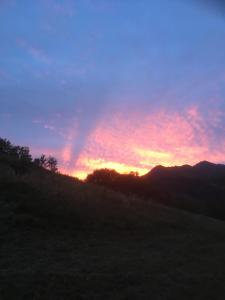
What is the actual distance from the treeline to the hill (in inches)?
296

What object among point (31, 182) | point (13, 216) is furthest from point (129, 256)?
point (31, 182)

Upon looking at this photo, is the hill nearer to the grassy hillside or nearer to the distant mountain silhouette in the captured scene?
the grassy hillside

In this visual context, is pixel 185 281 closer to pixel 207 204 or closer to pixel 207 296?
pixel 207 296

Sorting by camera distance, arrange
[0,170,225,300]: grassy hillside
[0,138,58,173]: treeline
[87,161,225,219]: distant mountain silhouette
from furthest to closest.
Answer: [87,161,225,219]: distant mountain silhouette
[0,138,58,173]: treeline
[0,170,225,300]: grassy hillside

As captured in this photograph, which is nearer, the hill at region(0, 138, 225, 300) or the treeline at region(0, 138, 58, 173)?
the hill at region(0, 138, 225, 300)

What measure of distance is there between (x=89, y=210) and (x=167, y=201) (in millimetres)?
25240

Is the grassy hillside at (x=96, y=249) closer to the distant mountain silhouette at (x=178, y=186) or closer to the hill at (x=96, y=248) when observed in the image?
the hill at (x=96, y=248)

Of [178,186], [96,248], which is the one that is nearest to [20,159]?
[96,248]

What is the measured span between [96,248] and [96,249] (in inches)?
6.8

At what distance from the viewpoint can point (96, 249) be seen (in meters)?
13.6

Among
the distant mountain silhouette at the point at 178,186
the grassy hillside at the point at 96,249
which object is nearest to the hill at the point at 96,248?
the grassy hillside at the point at 96,249

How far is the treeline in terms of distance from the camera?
29094 mm

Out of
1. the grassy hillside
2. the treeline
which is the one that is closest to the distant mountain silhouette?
the treeline

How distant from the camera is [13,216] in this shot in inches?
609
